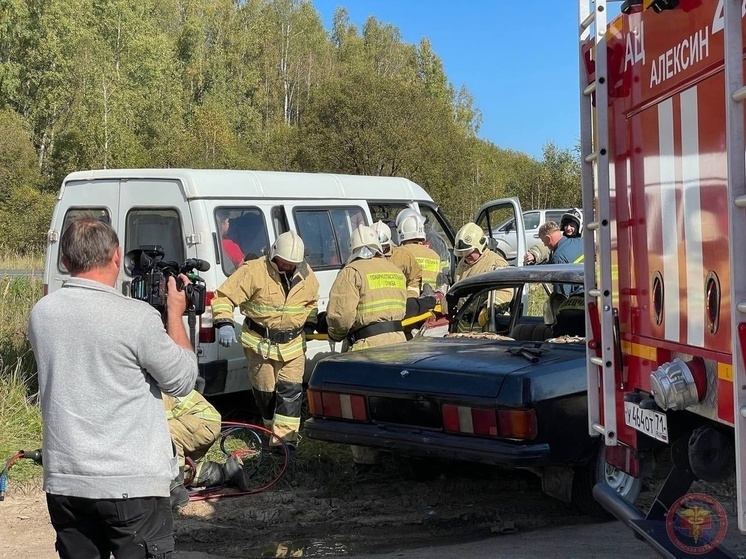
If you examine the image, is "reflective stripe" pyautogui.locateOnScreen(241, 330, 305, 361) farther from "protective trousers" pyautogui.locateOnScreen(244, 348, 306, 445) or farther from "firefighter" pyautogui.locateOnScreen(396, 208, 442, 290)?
"firefighter" pyautogui.locateOnScreen(396, 208, 442, 290)

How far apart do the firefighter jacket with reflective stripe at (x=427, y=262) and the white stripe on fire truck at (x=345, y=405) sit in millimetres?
3910

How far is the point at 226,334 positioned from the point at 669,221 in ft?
14.0

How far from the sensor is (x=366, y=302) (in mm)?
7070

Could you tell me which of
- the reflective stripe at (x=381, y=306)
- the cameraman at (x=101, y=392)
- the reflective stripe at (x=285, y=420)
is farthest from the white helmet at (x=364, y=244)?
the cameraman at (x=101, y=392)

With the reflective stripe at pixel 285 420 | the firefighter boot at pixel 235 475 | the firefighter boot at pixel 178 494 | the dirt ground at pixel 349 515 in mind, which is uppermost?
the reflective stripe at pixel 285 420

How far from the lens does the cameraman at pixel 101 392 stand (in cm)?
326

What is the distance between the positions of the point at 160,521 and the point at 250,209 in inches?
199

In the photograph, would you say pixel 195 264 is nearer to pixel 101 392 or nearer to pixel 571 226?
pixel 101 392

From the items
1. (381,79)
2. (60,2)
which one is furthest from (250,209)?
(60,2)

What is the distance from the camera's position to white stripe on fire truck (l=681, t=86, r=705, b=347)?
321cm

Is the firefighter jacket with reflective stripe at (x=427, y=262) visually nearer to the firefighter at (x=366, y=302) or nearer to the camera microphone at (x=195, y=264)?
the firefighter at (x=366, y=302)

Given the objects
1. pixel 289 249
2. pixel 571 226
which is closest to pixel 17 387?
pixel 289 249

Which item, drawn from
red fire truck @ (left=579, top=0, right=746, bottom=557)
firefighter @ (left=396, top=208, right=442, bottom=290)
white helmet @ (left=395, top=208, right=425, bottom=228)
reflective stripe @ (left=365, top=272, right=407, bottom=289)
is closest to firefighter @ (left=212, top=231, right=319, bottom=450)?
reflective stripe @ (left=365, top=272, right=407, bottom=289)

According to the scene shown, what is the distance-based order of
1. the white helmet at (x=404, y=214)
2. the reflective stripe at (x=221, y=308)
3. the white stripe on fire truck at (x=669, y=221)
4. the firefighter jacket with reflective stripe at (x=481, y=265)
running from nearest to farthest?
the white stripe on fire truck at (x=669, y=221), the reflective stripe at (x=221, y=308), the firefighter jacket with reflective stripe at (x=481, y=265), the white helmet at (x=404, y=214)
